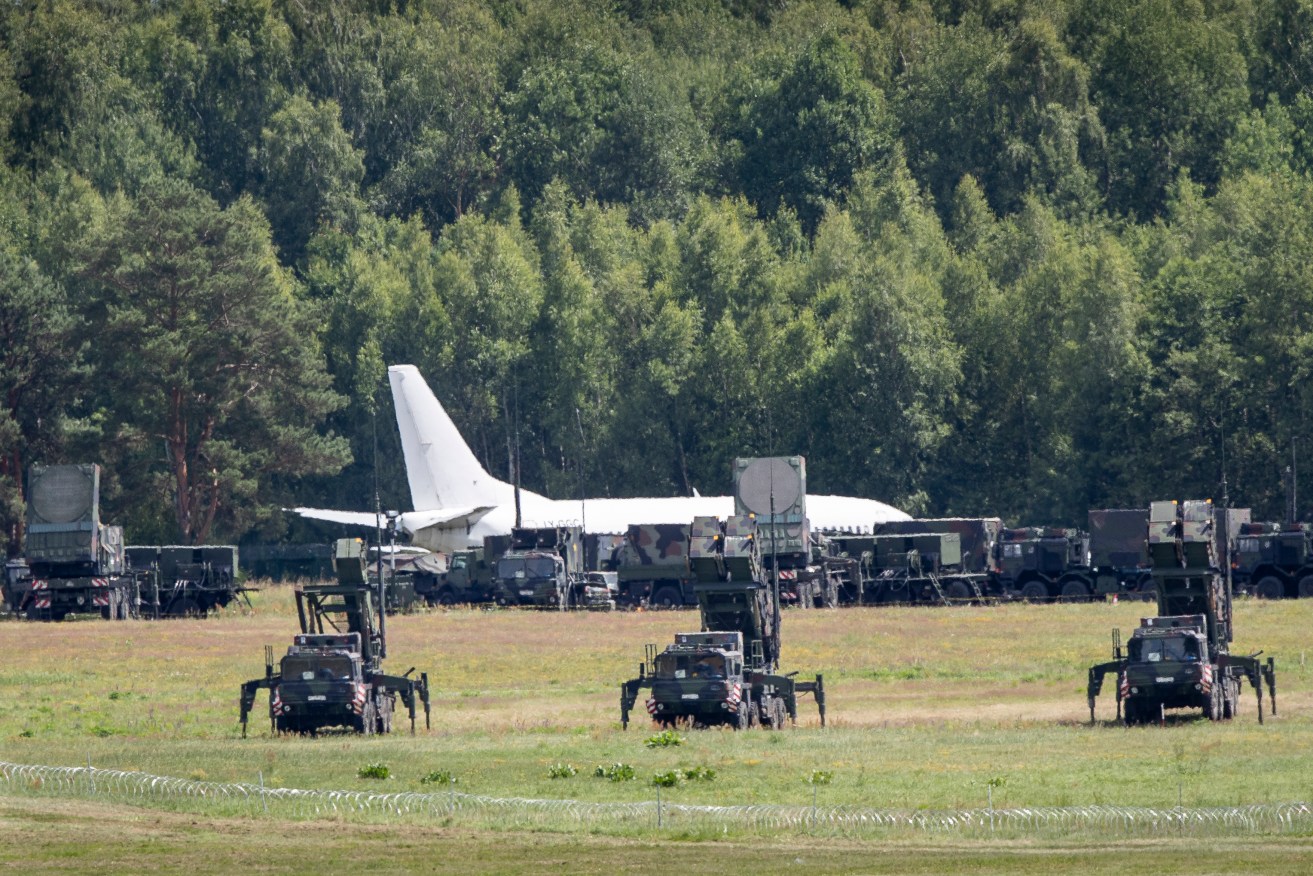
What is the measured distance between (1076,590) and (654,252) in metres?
53.4

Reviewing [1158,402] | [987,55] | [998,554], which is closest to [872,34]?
[987,55]

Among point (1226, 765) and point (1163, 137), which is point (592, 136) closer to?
point (1163, 137)

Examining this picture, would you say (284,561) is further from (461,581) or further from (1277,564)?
(1277,564)

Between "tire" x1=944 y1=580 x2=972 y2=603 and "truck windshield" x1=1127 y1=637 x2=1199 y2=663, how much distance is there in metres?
39.2

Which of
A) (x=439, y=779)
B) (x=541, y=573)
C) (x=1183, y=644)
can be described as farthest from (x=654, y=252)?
(x=439, y=779)

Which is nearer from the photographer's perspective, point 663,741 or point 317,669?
point 663,741

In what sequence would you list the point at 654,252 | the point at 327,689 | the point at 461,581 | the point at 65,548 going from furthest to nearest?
the point at 654,252
the point at 461,581
the point at 65,548
the point at 327,689

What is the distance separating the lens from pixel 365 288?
122m

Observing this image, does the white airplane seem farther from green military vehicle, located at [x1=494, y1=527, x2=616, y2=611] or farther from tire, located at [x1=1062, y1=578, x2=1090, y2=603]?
tire, located at [x1=1062, y1=578, x2=1090, y2=603]

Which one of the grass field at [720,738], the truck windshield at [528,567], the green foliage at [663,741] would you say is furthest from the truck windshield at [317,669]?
the truck windshield at [528,567]

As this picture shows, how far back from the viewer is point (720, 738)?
3862cm

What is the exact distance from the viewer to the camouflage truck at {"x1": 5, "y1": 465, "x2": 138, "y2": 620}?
246 feet

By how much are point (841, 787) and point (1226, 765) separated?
626cm

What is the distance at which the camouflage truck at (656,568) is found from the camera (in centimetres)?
7925
